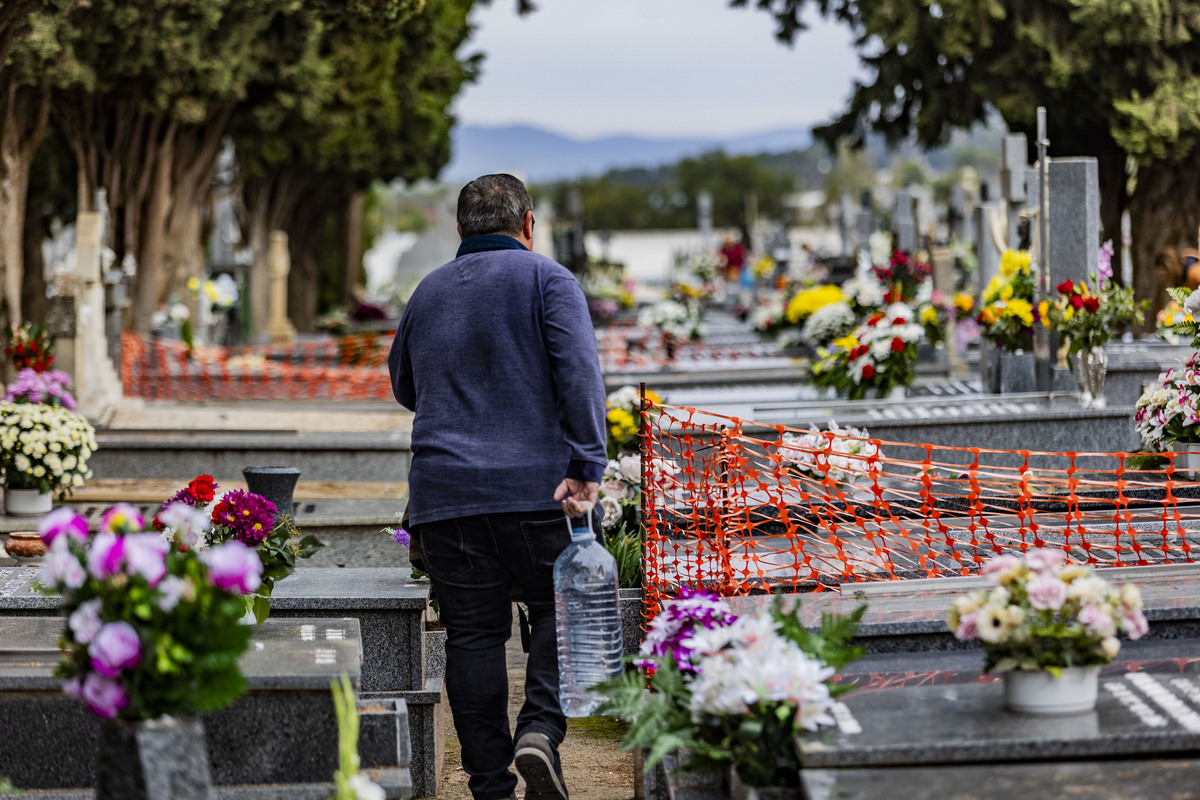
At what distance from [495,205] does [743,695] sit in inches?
75.3

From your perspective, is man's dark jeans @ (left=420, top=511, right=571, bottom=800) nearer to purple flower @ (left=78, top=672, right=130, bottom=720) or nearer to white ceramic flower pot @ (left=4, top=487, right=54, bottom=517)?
purple flower @ (left=78, top=672, right=130, bottom=720)

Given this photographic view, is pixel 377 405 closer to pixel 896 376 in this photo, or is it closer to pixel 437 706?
pixel 896 376

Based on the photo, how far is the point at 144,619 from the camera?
137 inches

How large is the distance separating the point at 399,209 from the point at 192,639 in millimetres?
134007

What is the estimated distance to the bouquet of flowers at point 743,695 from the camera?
4121 mm

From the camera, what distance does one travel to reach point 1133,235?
2303cm

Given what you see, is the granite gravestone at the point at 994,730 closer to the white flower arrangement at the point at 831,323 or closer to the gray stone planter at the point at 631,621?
the gray stone planter at the point at 631,621

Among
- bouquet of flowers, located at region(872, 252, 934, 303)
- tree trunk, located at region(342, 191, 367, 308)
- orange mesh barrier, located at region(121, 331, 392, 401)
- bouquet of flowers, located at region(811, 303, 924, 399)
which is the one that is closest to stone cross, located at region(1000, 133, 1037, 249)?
bouquet of flowers, located at region(811, 303, 924, 399)

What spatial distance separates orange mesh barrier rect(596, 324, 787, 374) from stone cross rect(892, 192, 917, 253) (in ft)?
7.40

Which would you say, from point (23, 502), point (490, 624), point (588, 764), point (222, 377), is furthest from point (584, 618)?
point (222, 377)

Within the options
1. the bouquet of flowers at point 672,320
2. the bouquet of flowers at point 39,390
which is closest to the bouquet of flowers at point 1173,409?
the bouquet of flowers at point 39,390

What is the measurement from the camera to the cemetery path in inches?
225

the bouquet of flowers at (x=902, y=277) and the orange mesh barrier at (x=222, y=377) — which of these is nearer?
the bouquet of flowers at (x=902, y=277)

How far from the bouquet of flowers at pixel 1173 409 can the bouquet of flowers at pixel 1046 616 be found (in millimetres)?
3904
